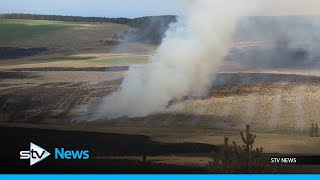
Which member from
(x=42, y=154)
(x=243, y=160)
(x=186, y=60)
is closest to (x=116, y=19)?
(x=186, y=60)

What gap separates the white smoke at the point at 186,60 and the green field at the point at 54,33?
0.51 metres

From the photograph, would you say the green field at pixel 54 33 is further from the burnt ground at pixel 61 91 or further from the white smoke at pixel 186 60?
the white smoke at pixel 186 60

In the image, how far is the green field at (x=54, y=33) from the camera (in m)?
10.7

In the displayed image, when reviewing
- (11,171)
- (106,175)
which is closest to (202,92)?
(106,175)

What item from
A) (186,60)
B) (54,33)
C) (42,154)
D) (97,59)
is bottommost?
(42,154)

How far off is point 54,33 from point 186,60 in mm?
1387

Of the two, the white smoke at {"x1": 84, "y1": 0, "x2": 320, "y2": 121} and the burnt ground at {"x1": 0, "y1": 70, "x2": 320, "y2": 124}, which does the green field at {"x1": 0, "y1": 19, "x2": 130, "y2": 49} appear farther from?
the white smoke at {"x1": 84, "y1": 0, "x2": 320, "y2": 121}

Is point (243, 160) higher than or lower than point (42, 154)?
lower

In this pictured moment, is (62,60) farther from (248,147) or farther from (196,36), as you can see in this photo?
(248,147)

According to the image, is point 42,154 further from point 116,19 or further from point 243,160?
point 243,160

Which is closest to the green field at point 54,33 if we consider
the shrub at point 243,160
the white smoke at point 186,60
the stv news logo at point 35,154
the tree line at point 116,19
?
the tree line at point 116,19

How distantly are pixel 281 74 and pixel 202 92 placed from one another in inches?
33.0

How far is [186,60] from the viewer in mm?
10781

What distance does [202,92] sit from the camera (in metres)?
10.7
